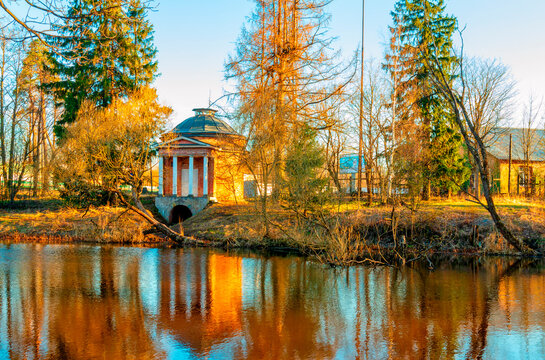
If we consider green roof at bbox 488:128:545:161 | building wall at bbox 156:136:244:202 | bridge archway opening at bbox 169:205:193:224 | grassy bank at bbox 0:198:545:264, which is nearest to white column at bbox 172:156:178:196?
building wall at bbox 156:136:244:202

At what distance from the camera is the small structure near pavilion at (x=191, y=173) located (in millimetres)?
Answer: 31484

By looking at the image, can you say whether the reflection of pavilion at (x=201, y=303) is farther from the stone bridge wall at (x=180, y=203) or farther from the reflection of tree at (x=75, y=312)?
the stone bridge wall at (x=180, y=203)

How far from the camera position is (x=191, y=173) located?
1296 inches

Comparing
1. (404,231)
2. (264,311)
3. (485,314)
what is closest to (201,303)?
(264,311)

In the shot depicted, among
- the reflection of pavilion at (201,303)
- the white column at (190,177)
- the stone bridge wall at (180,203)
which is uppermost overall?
the white column at (190,177)

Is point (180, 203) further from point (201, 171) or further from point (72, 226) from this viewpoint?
point (72, 226)

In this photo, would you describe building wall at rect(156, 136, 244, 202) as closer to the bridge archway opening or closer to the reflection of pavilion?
the bridge archway opening

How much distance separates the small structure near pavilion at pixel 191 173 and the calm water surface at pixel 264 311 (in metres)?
13.8

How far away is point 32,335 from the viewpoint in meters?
8.58

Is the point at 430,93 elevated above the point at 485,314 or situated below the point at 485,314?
above

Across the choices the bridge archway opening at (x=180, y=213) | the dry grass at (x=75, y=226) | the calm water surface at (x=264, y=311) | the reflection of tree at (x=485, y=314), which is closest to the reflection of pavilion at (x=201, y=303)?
the calm water surface at (x=264, y=311)

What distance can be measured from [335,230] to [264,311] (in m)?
6.00

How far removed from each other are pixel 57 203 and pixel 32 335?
968 inches

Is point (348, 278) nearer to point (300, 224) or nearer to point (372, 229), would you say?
point (300, 224)
